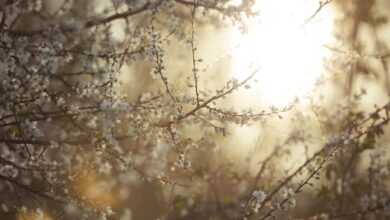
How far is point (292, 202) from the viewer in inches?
186

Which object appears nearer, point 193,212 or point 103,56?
point 103,56

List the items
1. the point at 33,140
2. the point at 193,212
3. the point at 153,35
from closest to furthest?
the point at 153,35 → the point at 33,140 → the point at 193,212

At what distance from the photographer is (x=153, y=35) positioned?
4.48m

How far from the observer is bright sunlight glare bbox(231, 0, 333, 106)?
482 centimetres

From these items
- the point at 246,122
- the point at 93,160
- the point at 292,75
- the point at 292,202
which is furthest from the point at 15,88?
the point at 292,75

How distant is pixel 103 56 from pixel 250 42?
44.0 inches

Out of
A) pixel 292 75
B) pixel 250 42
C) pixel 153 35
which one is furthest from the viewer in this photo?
pixel 292 75

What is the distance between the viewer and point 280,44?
16.2 ft

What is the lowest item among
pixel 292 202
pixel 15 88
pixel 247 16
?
pixel 292 202

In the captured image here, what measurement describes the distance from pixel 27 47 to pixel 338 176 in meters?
6.46

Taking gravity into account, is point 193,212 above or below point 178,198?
above

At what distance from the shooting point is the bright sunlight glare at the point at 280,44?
15.8ft

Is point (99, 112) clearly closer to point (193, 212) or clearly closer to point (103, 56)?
point (103, 56)

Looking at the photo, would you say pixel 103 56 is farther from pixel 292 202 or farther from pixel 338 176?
pixel 338 176
